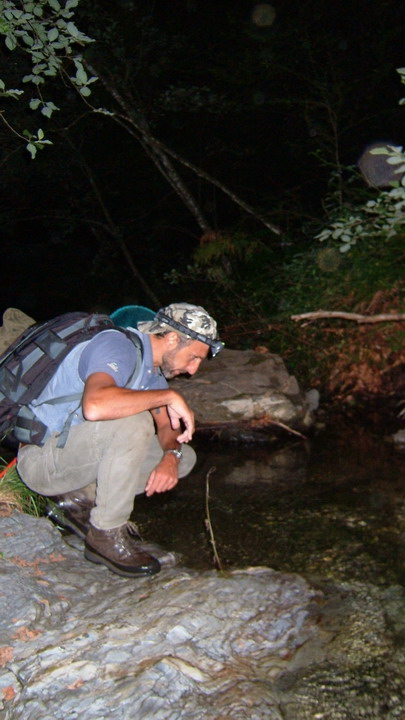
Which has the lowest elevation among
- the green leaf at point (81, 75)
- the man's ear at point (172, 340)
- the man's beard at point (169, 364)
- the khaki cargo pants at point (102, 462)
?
the khaki cargo pants at point (102, 462)

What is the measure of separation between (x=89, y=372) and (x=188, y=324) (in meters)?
0.61

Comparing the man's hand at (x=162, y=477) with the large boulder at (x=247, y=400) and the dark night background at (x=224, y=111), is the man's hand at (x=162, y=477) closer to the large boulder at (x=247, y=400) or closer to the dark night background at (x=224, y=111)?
the large boulder at (x=247, y=400)

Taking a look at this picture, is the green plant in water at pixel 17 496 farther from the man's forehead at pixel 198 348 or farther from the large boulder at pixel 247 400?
the large boulder at pixel 247 400

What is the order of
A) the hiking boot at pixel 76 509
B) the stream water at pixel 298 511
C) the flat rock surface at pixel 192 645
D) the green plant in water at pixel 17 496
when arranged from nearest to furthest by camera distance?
the flat rock surface at pixel 192 645, the stream water at pixel 298 511, the hiking boot at pixel 76 509, the green plant in water at pixel 17 496

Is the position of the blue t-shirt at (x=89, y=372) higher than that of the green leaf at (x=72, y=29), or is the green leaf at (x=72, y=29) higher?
the green leaf at (x=72, y=29)

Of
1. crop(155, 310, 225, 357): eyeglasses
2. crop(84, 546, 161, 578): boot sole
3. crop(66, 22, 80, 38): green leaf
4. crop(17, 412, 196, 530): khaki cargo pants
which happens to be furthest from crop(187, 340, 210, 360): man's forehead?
crop(66, 22, 80, 38): green leaf

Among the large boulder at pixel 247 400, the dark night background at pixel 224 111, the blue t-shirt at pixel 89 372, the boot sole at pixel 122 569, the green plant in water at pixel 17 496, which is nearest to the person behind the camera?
the blue t-shirt at pixel 89 372

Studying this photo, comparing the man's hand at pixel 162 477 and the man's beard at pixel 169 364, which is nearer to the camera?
the man's beard at pixel 169 364

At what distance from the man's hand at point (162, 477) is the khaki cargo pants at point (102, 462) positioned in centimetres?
22

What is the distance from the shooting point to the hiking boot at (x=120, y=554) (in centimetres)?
315

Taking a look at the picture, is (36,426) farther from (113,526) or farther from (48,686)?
(48,686)

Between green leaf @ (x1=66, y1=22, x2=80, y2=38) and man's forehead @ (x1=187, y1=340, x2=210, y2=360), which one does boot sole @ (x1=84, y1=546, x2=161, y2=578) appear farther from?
green leaf @ (x1=66, y1=22, x2=80, y2=38)

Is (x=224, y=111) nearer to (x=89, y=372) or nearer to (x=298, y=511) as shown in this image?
(x=298, y=511)

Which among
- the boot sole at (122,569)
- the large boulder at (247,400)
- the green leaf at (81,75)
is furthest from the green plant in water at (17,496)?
the large boulder at (247,400)
